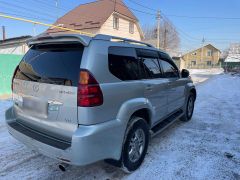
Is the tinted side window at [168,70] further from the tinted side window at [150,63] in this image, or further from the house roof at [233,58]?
the house roof at [233,58]

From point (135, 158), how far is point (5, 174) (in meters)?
1.91

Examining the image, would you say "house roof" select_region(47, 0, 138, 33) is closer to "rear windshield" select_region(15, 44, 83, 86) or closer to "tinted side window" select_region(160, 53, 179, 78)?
"tinted side window" select_region(160, 53, 179, 78)

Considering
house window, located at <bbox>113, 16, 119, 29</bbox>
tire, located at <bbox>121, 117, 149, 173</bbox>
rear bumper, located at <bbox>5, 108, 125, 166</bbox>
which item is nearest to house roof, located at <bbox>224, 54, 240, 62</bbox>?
house window, located at <bbox>113, 16, 119, 29</bbox>

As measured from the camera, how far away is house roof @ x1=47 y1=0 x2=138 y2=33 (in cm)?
2309

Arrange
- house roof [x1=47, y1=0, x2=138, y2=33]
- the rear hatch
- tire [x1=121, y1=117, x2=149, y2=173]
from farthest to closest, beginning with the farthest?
house roof [x1=47, y1=0, x2=138, y2=33] → tire [x1=121, y1=117, x2=149, y2=173] → the rear hatch

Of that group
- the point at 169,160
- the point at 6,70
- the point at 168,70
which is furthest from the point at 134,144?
the point at 6,70

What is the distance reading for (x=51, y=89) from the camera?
2.87 metres

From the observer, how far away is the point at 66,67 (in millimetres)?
2867

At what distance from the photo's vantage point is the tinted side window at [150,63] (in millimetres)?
3876

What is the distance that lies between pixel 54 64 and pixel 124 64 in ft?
3.15

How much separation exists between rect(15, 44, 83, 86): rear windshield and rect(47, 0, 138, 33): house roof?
769 inches

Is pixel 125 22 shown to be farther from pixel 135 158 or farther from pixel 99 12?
pixel 135 158

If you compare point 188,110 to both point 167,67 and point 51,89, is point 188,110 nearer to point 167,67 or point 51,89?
point 167,67

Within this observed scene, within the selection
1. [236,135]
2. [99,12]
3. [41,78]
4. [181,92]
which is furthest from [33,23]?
[99,12]
